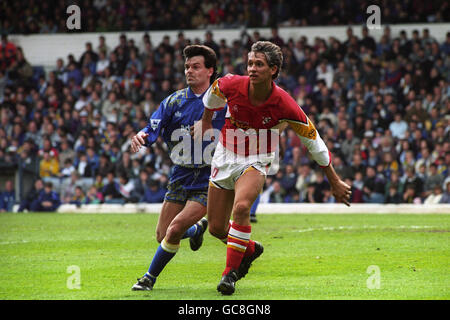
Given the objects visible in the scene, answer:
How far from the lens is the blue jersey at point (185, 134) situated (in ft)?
26.3

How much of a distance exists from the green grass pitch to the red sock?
1.03ft

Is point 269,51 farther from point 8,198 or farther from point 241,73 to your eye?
point 8,198

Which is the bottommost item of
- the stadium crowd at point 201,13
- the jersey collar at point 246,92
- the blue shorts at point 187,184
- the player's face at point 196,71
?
the blue shorts at point 187,184

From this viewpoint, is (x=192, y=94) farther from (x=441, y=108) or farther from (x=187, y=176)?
(x=441, y=108)

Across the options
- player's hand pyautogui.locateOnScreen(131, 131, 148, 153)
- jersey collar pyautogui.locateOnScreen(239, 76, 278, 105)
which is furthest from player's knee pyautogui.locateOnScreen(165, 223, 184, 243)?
jersey collar pyautogui.locateOnScreen(239, 76, 278, 105)

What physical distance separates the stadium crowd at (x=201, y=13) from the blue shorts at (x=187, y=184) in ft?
54.4

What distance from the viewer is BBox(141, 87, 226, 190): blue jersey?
8.02 m

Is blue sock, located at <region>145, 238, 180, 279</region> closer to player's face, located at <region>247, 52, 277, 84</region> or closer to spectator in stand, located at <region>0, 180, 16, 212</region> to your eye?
player's face, located at <region>247, 52, 277, 84</region>

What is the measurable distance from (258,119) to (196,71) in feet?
4.62

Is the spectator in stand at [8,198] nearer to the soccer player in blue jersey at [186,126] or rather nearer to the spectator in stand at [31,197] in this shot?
the spectator in stand at [31,197]

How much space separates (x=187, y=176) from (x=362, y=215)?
919cm

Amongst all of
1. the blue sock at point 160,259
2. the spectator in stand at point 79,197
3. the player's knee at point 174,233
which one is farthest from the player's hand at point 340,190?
the spectator in stand at point 79,197

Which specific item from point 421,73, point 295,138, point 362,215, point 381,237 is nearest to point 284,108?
point 381,237

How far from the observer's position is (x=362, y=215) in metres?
16.5
